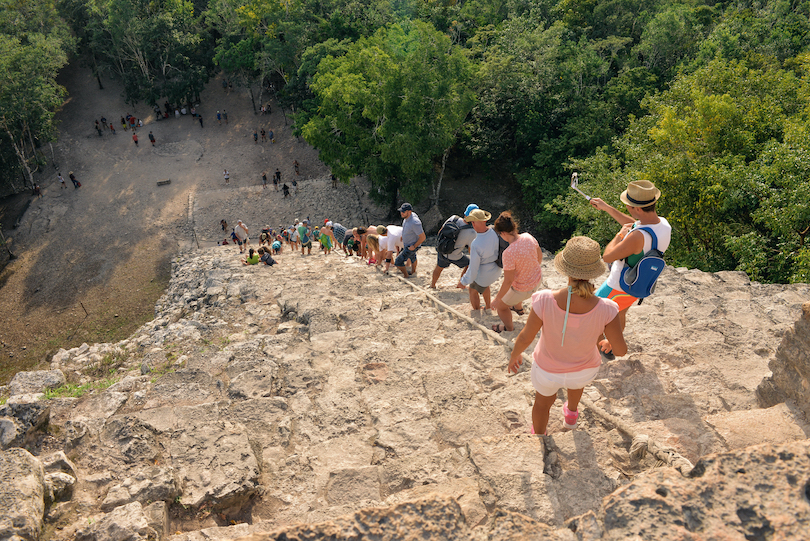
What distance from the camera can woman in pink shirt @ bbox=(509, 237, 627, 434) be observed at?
11.7ft

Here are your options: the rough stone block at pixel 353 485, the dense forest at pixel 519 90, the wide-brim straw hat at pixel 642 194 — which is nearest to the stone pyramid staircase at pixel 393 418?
the rough stone block at pixel 353 485

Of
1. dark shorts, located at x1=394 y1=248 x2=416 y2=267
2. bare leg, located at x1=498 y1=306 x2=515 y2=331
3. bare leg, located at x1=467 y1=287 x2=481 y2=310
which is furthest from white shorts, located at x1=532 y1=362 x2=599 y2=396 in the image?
dark shorts, located at x1=394 y1=248 x2=416 y2=267

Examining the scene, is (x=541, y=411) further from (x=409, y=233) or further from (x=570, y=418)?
(x=409, y=233)

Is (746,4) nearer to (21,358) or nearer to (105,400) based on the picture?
(105,400)

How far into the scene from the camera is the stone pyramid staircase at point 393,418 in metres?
3.65

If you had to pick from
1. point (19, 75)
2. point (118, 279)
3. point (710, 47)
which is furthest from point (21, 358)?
point (710, 47)

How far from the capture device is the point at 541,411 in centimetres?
403

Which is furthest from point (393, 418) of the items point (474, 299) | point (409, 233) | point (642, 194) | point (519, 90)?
point (519, 90)

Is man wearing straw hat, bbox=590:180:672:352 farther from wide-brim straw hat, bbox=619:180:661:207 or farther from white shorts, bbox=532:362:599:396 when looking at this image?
white shorts, bbox=532:362:599:396

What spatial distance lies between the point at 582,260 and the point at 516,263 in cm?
241

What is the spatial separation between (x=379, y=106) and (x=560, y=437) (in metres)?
19.7

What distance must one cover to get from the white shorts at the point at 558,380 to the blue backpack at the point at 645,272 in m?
1.59

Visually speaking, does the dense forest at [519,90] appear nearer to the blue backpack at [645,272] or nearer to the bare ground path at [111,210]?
the bare ground path at [111,210]

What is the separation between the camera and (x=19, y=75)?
2473cm
